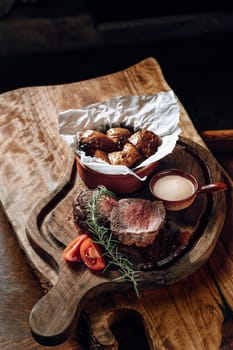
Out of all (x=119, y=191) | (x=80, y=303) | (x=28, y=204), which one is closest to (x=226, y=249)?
(x=119, y=191)

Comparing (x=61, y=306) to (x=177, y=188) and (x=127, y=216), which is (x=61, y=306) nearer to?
(x=127, y=216)

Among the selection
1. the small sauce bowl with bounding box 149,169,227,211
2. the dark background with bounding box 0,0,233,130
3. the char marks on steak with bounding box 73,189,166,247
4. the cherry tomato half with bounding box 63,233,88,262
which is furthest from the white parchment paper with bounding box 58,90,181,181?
the dark background with bounding box 0,0,233,130

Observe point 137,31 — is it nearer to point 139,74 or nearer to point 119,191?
point 139,74

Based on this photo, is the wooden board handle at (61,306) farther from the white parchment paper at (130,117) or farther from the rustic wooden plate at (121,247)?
the white parchment paper at (130,117)

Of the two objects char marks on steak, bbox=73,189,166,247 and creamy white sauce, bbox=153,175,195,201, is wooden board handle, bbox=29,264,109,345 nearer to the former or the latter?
char marks on steak, bbox=73,189,166,247

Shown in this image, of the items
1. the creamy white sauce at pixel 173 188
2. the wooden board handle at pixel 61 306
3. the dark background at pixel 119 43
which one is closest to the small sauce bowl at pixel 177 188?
the creamy white sauce at pixel 173 188

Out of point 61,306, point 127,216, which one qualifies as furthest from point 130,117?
point 61,306
